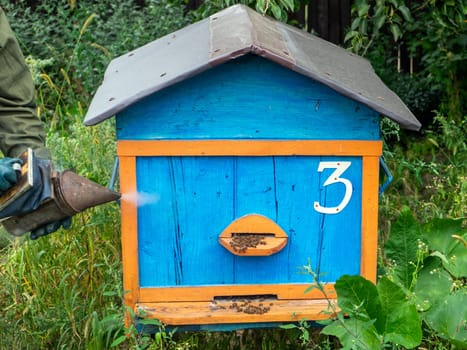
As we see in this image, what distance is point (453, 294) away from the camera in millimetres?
2797

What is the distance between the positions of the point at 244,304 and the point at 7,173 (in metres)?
0.94

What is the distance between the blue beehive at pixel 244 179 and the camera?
2518 mm

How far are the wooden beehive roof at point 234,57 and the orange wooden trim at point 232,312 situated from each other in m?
0.71

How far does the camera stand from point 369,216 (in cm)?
264

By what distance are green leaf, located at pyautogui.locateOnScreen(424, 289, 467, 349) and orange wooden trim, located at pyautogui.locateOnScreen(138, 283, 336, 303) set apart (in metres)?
0.42

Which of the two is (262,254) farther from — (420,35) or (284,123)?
(420,35)

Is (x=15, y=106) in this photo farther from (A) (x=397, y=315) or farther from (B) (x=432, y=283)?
(B) (x=432, y=283)

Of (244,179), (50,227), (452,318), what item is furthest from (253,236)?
(452,318)

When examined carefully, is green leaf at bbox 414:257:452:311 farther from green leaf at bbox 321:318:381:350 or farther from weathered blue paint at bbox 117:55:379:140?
weathered blue paint at bbox 117:55:379:140

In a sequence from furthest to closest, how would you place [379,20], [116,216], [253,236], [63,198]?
[379,20], [116,216], [253,236], [63,198]

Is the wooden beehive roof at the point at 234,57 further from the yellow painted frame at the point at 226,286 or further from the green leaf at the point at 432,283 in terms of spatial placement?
the green leaf at the point at 432,283

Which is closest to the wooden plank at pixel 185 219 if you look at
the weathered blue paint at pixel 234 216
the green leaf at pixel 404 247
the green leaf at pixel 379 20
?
the weathered blue paint at pixel 234 216

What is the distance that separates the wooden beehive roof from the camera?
242cm

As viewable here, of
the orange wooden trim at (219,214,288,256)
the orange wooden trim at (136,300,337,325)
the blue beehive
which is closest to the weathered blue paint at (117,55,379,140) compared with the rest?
the blue beehive
